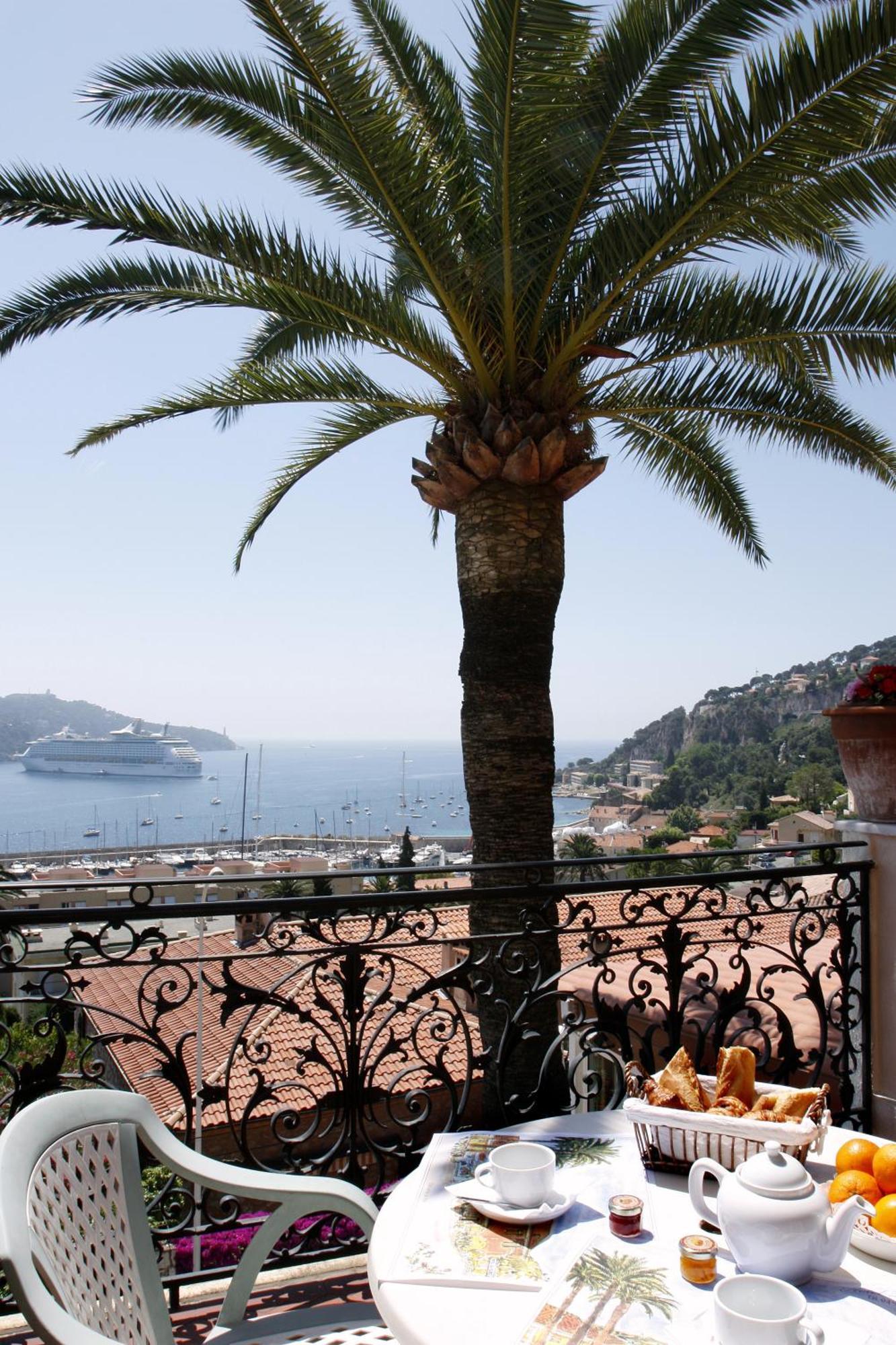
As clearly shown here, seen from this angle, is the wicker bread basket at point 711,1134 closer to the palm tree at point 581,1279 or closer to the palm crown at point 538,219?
the palm tree at point 581,1279

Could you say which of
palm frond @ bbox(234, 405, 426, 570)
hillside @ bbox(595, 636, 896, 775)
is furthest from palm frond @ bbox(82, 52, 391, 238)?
A: hillside @ bbox(595, 636, 896, 775)

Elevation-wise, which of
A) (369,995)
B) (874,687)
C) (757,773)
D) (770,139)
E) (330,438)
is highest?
(770,139)

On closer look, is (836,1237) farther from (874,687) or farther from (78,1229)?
(874,687)

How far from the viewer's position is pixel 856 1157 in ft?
5.70

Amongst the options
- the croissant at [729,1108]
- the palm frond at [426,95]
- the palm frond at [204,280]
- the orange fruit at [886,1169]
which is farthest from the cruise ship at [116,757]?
the orange fruit at [886,1169]

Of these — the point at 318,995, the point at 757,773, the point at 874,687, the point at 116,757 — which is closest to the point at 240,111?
the point at 874,687

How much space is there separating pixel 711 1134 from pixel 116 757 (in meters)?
165

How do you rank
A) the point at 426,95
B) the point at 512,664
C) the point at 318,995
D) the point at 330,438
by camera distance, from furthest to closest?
the point at 330,438 → the point at 512,664 → the point at 426,95 → the point at 318,995

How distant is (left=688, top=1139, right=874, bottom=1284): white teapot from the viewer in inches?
55.1

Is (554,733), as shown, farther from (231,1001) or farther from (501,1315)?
(501,1315)

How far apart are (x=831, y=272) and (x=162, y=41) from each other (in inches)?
176

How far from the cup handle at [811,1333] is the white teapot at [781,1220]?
0.39 feet

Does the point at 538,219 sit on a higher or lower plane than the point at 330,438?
higher

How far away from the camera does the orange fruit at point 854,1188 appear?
5.31 ft
